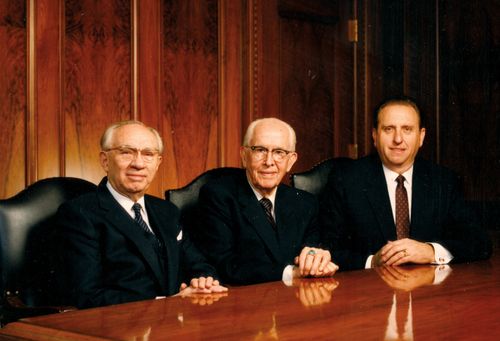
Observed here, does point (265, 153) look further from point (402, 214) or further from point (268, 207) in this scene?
point (402, 214)

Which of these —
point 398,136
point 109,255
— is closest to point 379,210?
point 398,136

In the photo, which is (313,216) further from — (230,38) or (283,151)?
(230,38)

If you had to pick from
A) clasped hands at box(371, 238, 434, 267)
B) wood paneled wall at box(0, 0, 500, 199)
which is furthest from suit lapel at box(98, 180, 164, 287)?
wood paneled wall at box(0, 0, 500, 199)

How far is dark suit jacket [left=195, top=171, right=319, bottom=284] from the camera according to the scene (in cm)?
289

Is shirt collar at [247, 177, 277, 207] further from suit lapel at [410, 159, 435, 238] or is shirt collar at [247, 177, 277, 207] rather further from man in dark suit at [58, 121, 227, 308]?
suit lapel at [410, 159, 435, 238]

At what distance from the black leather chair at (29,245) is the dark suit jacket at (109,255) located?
225 millimetres

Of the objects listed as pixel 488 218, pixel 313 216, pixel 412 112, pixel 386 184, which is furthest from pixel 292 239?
pixel 488 218

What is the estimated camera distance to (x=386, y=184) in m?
3.37

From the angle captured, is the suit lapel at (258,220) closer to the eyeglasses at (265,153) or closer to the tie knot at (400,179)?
the eyeglasses at (265,153)

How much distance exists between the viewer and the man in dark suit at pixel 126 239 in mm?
2350

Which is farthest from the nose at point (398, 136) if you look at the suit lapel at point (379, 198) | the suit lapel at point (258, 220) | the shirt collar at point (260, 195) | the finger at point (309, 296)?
the finger at point (309, 296)

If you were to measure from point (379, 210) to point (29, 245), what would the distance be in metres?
1.49

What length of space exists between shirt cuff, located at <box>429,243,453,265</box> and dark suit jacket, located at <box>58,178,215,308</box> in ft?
3.30

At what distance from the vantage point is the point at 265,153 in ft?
10.1
